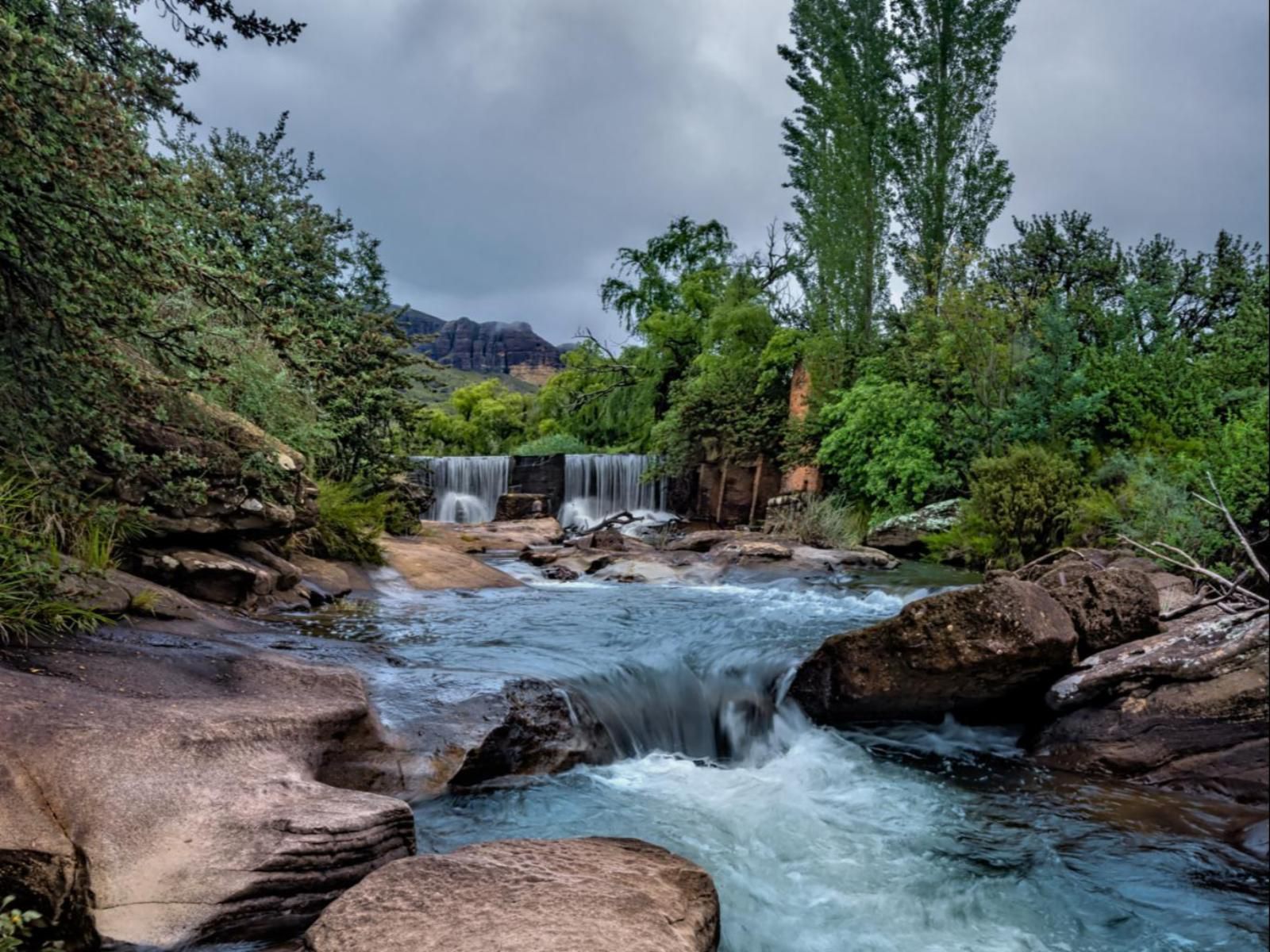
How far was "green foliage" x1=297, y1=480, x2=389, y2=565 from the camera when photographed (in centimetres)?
930

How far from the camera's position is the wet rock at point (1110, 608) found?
5.35m

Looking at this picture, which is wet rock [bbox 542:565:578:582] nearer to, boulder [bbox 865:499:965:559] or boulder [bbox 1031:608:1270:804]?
boulder [bbox 865:499:965:559]

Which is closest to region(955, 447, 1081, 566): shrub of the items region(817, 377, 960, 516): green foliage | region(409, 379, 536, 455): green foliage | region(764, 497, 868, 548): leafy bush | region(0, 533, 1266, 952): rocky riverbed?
region(764, 497, 868, 548): leafy bush

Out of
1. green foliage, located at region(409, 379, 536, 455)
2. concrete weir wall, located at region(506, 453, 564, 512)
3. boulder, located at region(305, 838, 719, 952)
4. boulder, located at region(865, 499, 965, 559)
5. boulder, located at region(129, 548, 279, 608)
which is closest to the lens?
Answer: boulder, located at region(305, 838, 719, 952)

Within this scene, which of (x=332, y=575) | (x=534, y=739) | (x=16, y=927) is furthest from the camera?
(x=332, y=575)

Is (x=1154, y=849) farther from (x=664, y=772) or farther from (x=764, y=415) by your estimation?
(x=764, y=415)

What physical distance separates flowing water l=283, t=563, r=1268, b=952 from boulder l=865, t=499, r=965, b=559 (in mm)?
8393

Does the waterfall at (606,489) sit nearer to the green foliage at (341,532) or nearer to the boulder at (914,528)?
the boulder at (914,528)

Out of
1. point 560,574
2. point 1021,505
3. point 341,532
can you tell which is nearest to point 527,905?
point 341,532

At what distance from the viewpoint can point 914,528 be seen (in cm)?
1489

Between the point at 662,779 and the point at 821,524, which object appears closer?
the point at 662,779

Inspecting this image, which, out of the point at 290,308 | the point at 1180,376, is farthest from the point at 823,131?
the point at 290,308

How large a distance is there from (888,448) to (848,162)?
10.1 meters

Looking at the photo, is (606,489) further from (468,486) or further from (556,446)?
(556,446)
